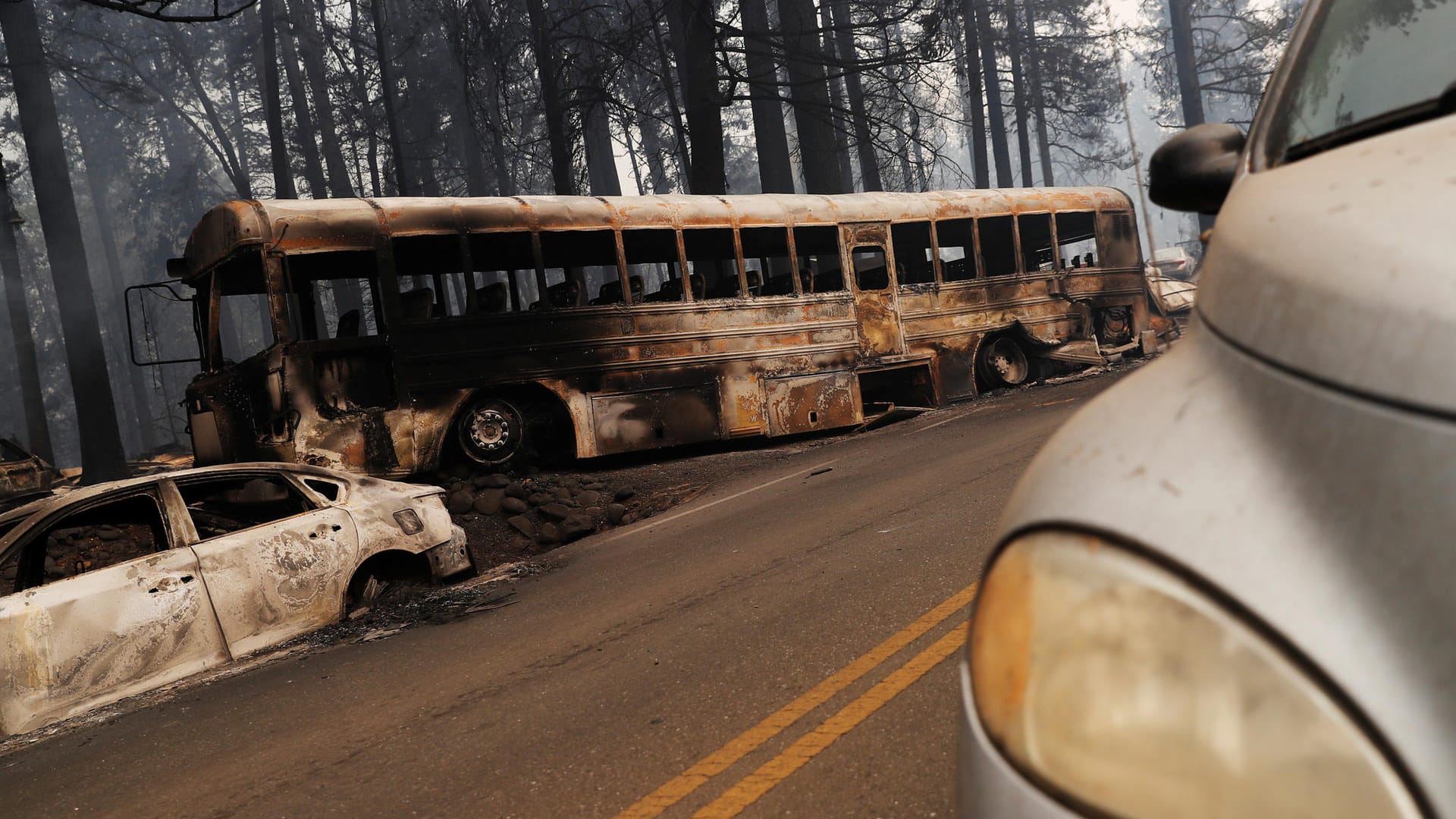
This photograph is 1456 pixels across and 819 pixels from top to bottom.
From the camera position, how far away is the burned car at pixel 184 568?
562 centimetres

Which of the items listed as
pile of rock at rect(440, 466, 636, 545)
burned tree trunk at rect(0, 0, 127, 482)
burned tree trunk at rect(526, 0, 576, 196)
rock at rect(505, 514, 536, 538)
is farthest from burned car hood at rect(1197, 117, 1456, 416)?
burned tree trunk at rect(0, 0, 127, 482)

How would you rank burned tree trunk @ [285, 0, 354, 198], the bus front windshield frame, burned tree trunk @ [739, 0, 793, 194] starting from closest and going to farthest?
1. the bus front windshield frame
2. burned tree trunk @ [739, 0, 793, 194]
3. burned tree trunk @ [285, 0, 354, 198]

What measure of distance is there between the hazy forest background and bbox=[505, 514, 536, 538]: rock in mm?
4722

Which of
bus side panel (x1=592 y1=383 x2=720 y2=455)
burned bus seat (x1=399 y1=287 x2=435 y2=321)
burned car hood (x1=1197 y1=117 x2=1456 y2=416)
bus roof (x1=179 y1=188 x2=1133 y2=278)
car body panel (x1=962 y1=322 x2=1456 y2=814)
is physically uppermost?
bus roof (x1=179 y1=188 x2=1133 y2=278)

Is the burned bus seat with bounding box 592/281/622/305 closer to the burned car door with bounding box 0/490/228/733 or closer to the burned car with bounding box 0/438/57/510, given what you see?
the burned car door with bounding box 0/490/228/733

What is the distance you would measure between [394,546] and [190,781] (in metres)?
2.98

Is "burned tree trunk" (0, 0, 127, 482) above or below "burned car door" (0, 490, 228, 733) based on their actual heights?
above

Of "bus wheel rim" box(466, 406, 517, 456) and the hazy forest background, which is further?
the hazy forest background

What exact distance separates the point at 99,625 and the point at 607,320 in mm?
7402

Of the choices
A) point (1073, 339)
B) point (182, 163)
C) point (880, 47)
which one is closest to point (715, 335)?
point (1073, 339)

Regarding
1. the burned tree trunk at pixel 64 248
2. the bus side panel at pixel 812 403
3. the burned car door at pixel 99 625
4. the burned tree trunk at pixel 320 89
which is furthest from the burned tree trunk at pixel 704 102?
the burned tree trunk at pixel 320 89

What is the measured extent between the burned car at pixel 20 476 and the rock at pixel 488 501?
10.1 meters

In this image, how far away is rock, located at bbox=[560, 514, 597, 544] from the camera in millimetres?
10102

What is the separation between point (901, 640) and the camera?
4.37 m
